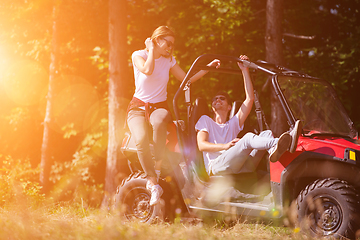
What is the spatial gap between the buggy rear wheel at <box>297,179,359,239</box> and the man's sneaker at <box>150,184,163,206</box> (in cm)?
164

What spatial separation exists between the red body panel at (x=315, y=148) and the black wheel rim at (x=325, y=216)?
0.44 meters

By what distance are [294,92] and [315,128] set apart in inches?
18.8

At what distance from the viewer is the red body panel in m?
4.05

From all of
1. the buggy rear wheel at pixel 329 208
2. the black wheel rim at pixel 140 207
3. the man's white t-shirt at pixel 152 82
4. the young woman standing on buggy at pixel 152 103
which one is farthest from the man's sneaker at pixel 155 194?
the buggy rear wheel at pixel 329 208

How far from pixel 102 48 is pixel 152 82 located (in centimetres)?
633

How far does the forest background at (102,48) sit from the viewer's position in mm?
9867

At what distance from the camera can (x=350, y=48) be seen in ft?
32.1

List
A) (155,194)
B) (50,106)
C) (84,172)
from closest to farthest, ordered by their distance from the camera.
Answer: (155,194), (50,106), (84,172)

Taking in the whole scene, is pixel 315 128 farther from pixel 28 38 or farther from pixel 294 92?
pixel 28 38

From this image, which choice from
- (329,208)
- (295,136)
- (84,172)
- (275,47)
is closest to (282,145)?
(295,136)

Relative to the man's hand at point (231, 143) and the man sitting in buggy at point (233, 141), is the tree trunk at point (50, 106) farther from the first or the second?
the man's hand at point (231, 143)

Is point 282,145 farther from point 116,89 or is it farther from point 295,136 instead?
point 116,89

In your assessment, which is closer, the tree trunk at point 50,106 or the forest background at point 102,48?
the forest background at point 102,48

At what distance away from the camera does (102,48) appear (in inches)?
432
